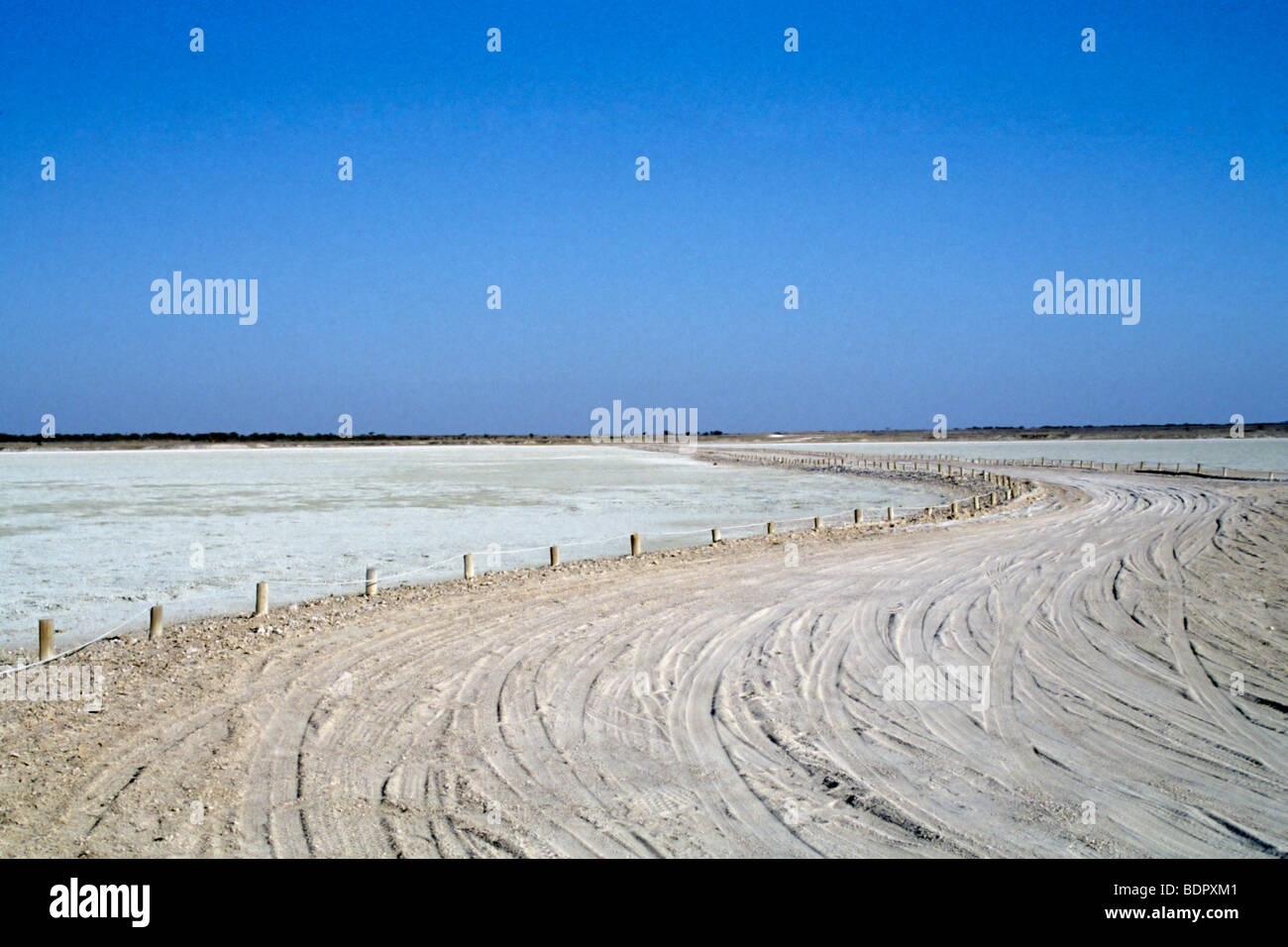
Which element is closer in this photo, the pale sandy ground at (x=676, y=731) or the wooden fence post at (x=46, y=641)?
the pale sandy ground at (x=676, y=731)

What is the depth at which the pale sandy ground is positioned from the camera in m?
4.95

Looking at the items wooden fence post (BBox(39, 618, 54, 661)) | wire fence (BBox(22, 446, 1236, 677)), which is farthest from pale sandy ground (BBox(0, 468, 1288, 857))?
wire fence (BBox(22, 446, 1236, 677))

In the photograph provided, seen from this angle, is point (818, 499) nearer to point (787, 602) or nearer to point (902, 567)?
point (902, 567)

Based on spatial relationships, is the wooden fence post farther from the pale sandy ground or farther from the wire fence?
the pale sandy ground

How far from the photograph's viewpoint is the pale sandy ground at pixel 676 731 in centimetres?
495

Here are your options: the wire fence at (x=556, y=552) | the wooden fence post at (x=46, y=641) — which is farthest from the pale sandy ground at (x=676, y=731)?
the wire fence at (x=556, y=552)

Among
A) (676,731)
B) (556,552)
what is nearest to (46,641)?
(676,731)

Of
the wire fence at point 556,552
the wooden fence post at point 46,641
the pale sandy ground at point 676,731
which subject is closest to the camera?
the pale sandy ground at point 676,731

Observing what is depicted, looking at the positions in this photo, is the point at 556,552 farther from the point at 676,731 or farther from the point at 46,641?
the point at 676,731

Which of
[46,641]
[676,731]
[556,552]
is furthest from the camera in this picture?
[556,552]

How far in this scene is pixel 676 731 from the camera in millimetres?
6715

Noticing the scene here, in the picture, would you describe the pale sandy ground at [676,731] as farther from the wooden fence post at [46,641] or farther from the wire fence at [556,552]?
the wire fence at [556,552]

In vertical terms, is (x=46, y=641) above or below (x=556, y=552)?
below

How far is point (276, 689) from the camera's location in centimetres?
792
